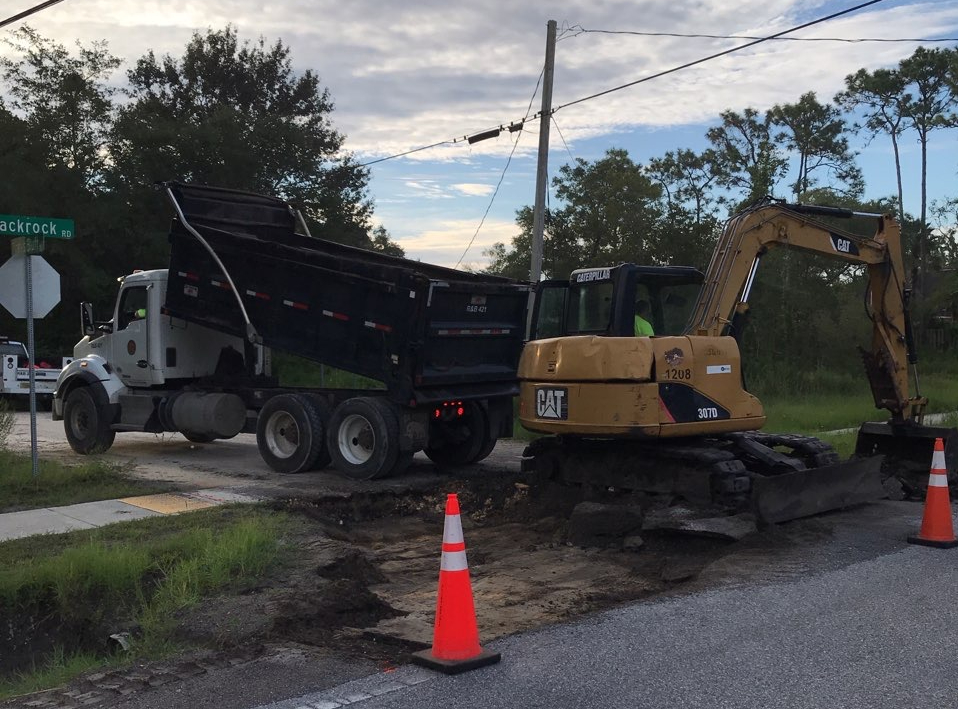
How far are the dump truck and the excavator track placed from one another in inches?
80.3

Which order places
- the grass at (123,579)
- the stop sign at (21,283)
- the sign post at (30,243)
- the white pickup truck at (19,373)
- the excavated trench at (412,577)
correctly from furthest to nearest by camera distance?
the white pickup truck at (19,373)
the stop sign at (21,283)
the sign post at (30,243)
the grass at (123,579)
the excavated trench at (412,577)

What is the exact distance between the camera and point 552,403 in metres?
9.36

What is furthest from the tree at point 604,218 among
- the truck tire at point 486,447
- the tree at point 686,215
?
the truck tire at point 486,447

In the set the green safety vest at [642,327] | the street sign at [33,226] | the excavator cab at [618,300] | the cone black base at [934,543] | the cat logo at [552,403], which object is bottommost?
the cone black base at [934,543]

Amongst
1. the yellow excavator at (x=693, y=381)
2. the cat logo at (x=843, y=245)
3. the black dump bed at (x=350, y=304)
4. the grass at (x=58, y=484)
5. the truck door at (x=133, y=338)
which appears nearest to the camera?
the yellow excavator at (x=693, y=381)

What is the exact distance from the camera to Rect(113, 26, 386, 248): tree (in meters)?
31.8

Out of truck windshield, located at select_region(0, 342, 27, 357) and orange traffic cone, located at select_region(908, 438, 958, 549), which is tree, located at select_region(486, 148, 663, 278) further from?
orange traffic cone, located at select_region(908, 438, 958, 549)

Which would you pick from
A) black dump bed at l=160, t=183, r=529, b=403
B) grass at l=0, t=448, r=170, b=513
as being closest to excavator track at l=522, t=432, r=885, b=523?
black dump bed at l=160, t=183, r=529, b=403

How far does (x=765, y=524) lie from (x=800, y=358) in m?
23.9

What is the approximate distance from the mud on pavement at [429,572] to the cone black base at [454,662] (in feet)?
0.56

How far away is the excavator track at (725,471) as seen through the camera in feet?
28.3

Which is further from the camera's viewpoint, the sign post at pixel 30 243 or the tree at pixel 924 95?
the tree at pixel 924 95

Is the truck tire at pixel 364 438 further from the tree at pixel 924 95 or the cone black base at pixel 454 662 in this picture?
the tree at pixel 924 95

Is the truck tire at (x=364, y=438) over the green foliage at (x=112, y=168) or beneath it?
beneath
